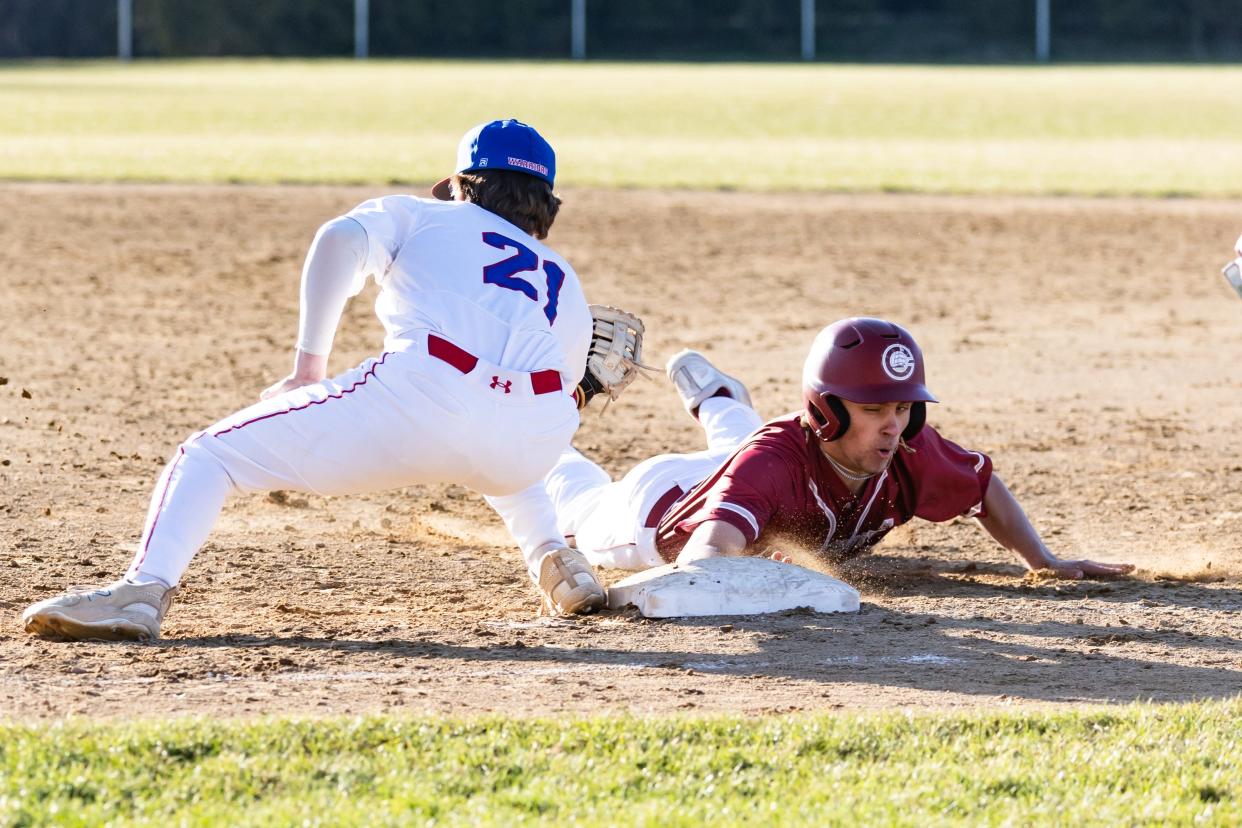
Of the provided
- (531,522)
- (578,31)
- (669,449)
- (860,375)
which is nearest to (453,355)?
(531,522)

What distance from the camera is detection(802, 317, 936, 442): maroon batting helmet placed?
4.68 m

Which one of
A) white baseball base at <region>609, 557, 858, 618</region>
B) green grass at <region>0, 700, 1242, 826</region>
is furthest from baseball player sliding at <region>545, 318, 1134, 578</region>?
green grass at <region>0, 700, 1242, 826</region>

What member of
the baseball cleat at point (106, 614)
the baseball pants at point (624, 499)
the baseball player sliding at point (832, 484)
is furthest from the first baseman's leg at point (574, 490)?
the baseball cleat at point (106, 614)

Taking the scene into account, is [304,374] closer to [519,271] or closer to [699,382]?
[519,271]

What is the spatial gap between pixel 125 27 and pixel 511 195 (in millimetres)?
50915

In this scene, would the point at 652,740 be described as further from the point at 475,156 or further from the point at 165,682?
the point at 475,156

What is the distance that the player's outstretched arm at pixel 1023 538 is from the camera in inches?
202

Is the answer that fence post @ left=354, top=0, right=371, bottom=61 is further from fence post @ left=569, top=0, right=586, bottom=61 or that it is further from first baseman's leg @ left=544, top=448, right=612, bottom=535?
first baseman's leg @ left=544, top=448, right=612, bottom=535

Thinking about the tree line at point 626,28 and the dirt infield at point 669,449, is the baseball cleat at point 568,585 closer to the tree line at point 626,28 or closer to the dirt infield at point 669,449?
the dirt infield at point 669,449

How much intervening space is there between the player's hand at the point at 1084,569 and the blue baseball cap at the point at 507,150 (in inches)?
76.8

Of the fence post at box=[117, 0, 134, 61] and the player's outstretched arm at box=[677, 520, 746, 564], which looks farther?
the fence post at box=[117, 0, 134, 61]

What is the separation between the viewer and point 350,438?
4152mm

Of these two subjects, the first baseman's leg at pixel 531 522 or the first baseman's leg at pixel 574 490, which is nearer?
the first baseman's leg at pixel 531 522

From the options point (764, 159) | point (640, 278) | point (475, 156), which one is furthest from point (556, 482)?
point (764, 159)
